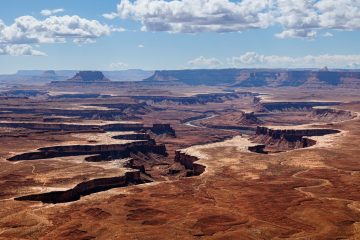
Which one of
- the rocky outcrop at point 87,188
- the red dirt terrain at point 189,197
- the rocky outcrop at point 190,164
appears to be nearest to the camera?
the red dirt terrain at point 189,197

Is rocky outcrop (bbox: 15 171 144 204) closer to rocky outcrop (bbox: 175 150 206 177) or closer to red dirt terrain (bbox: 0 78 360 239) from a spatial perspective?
Answer: red dirt terrain (bbox: 0 78 360 239)

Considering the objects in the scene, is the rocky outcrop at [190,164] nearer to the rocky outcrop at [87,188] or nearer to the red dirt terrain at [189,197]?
the red dirt terrain at [189,197]

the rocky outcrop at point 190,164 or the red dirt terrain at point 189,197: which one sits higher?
the red dirt terrain at point 189,197

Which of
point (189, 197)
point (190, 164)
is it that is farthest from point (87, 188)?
point (190, 164)

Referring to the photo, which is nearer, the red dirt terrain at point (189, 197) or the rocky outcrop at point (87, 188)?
the red dirt terrain at point (189, 197)

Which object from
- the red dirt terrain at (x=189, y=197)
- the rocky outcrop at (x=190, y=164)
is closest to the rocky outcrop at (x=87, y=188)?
the red dirt terrain at (x=189, y=197)

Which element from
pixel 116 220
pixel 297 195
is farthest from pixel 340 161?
pixel 116 220
